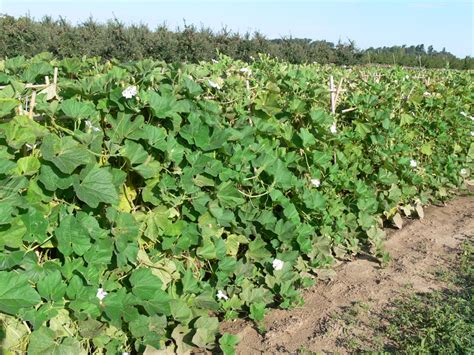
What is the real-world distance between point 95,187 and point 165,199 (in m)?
0.56

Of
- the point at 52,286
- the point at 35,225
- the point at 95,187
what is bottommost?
the point at 52,286

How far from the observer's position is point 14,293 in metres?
2.15

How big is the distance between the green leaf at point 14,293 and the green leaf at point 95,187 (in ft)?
1.47

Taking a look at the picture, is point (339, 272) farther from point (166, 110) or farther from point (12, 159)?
point (12, 159)

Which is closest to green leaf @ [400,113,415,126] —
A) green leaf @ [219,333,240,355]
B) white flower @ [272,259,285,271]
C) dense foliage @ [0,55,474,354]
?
dense foliage @ [0,55,474,354]

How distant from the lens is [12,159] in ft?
7.70

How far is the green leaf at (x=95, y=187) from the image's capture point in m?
2.45

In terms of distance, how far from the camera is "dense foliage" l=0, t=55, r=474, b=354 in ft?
7.91

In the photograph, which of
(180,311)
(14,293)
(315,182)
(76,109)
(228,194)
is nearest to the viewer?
(14,293)

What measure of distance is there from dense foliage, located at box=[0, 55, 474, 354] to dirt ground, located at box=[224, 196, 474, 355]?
0.14 m

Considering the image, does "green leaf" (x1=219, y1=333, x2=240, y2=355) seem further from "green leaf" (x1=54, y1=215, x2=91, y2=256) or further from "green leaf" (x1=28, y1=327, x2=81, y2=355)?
"green leaf" (x1=54, y1=215, x2=91, y2=256)

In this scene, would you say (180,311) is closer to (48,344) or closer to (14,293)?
(48,344)

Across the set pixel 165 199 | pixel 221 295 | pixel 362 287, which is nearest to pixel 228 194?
pixel 165 199

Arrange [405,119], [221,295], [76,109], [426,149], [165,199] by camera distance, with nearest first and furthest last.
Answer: [76,109] → [165,199] → [221,295] → [405,119] → [426,149]
